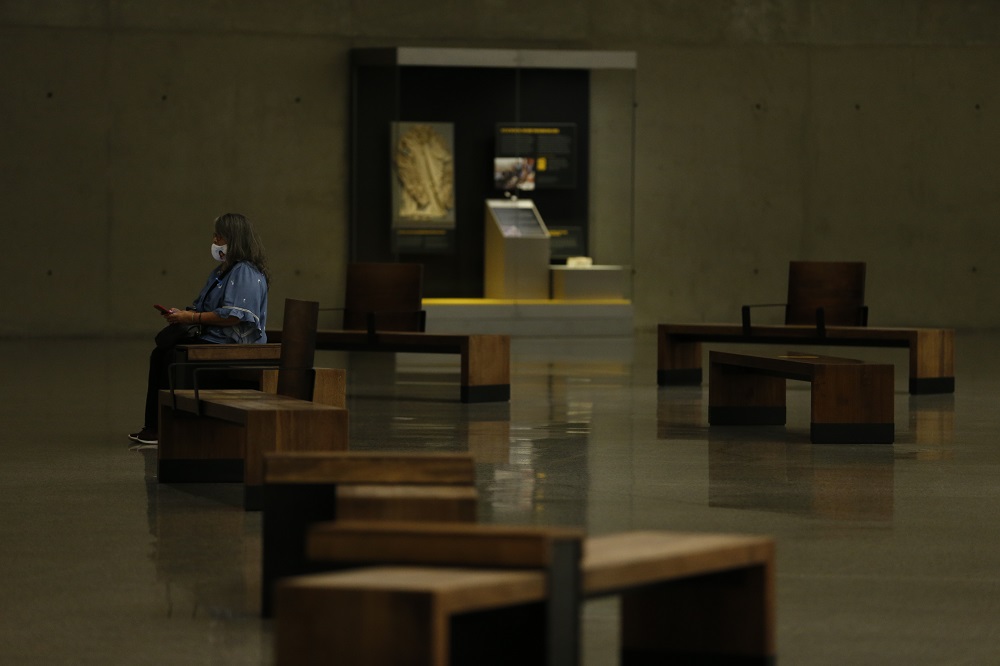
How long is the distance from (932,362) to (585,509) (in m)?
6.77

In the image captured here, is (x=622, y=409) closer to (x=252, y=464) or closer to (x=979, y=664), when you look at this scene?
(x=252, y=464)

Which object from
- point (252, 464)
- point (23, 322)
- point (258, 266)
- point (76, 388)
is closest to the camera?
point (252, 464)

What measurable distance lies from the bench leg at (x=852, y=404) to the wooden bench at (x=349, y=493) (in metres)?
5.08

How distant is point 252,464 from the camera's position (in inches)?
261

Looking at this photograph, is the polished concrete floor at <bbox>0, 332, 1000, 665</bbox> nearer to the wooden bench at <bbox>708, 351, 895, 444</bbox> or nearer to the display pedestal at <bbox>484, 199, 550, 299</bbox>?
the wooden bench at <bbox>708, 351, 895, 444</bbox>

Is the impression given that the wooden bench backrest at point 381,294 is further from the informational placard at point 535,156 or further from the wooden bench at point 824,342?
the informational placard at point 535,156

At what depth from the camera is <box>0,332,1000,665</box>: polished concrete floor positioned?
15.0 ft

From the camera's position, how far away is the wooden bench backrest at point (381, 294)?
44.8 feet

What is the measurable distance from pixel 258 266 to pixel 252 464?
2310 millimetres

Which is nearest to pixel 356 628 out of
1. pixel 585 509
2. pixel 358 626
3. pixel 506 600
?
pixel 358 626

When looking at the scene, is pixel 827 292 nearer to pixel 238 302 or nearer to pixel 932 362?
pixel 932 362

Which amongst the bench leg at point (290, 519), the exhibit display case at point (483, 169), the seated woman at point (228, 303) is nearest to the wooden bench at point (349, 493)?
the bench leg at point (290, 519)

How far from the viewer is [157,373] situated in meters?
9.00

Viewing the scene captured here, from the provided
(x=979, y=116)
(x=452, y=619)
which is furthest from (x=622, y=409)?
(x=979, y=116)
